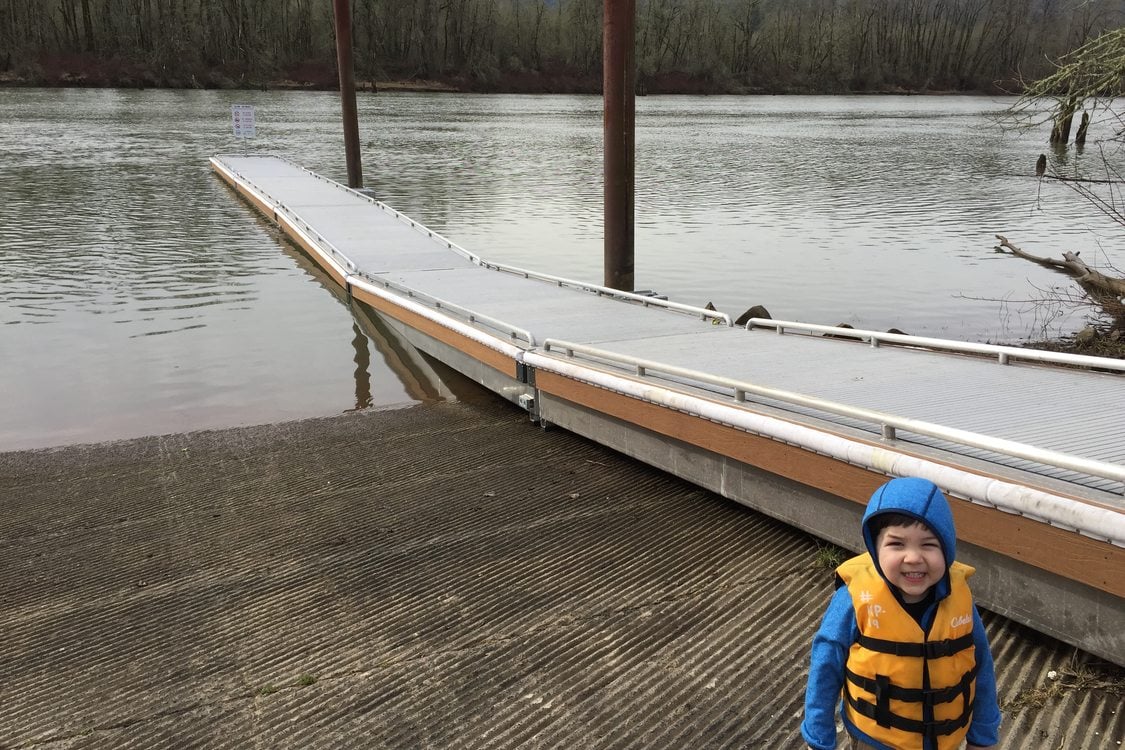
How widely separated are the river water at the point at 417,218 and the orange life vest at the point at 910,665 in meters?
6.27

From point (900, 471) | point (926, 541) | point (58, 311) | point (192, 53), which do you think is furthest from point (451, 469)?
point (192, 53)

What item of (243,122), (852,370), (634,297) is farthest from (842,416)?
(243,122)

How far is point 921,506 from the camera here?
1928 mm

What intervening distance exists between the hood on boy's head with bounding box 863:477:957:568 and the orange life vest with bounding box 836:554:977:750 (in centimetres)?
16

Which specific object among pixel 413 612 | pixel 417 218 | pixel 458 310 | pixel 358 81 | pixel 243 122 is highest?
pixel 358 81

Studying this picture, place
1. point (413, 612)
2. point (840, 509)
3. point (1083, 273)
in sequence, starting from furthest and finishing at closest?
point (1083, 273) → point (840, 509) → point (413, 612)

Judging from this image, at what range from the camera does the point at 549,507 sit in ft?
16.2

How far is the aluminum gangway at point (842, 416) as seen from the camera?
3.09 metres

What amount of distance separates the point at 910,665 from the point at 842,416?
218cm

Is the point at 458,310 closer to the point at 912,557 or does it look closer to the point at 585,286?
the point at 585,286

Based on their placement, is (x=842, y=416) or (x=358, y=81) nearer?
(x=842, y=416)

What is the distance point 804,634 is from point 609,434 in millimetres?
2219

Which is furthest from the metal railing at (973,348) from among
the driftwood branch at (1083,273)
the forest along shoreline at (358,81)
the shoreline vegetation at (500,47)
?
the shoreline vegetation at (500,47)

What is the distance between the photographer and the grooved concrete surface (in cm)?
311
